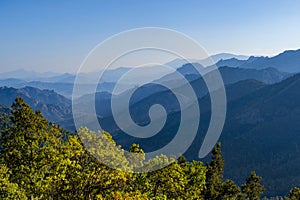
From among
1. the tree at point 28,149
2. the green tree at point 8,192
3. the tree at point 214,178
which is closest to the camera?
the green tree at point 8,192

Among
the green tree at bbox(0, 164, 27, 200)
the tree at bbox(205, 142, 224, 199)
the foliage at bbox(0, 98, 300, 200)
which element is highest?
the foliage at bbox(0, 98, 300, 200)

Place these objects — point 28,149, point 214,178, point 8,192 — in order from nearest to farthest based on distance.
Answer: point 8,192 < point 28,149 < point 214,178

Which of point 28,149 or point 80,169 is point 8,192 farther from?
point 28,149

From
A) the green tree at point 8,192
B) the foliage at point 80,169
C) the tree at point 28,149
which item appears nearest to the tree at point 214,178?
the foliage at point 80,169

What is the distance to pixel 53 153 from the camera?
2822 centimetres

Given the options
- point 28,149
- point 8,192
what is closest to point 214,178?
point 28,149

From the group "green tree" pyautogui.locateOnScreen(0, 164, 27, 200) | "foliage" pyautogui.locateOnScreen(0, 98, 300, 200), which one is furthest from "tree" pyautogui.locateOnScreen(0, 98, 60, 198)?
"green tree" pyautogui.locateOnScreen(0, 164, 27, 200)

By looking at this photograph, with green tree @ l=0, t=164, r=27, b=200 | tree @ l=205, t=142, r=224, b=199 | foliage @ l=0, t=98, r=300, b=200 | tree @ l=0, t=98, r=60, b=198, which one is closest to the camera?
green tree @ l=0, t=164, r=27, b=200

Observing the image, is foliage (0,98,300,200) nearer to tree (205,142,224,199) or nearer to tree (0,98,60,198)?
tree (0,98,60,198)

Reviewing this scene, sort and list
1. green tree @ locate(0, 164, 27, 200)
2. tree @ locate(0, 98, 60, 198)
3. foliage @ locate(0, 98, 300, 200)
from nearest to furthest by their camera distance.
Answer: green tree @ locate(0, 164, 27, 200), foliage @ locate(0, 98, 300, 200), tree @ locate(0, 98, 60, 198)

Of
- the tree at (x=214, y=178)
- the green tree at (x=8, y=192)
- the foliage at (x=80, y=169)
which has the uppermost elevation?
the foliage at (x=80, y=169)

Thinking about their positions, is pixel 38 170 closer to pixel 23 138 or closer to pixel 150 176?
pixel 23 138

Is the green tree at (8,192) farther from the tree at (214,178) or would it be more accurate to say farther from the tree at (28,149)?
the tree at (214,178)

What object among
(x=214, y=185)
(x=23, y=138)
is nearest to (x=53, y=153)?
(x=23, y=138)
